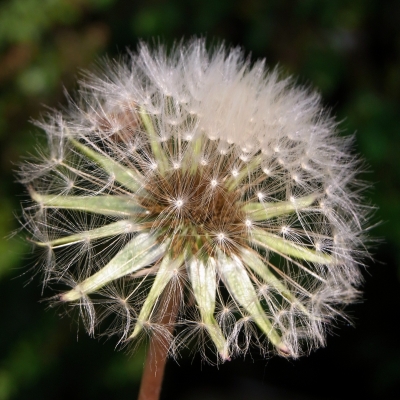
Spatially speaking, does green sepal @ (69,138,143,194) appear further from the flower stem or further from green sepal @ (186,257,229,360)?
the flower stem

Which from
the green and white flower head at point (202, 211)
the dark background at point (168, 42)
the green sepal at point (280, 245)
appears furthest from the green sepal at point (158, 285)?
the dark background at point (168, 42)

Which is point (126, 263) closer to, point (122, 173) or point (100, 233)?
point (100, 233)

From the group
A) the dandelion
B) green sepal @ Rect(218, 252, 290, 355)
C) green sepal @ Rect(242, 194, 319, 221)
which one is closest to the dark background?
the dandelion

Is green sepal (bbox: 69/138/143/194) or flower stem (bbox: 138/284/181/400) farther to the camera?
green sepal (bbox: 69/138/143/194)

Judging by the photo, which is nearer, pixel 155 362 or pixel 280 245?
pixel 155 362

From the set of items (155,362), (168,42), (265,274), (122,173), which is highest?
(168,42)

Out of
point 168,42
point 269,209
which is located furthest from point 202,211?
point 168,42
